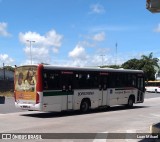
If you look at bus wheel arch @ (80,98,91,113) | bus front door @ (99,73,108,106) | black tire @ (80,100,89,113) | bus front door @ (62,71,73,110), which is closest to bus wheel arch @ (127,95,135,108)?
bus front door @ (99,73,108,106)

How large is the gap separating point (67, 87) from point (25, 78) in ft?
7.82

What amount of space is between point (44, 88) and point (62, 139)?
785 centimetres

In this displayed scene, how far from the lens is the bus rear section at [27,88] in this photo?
20078mm

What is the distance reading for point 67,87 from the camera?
71.1 ft

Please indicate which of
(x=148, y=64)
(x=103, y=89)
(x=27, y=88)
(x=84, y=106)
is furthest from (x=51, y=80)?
(x=148, y=64)

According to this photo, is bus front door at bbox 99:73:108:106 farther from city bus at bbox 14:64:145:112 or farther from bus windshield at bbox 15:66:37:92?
bus windshield at bbox 15:66:37:92

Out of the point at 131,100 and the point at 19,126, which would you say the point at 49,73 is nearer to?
the point at 19,126

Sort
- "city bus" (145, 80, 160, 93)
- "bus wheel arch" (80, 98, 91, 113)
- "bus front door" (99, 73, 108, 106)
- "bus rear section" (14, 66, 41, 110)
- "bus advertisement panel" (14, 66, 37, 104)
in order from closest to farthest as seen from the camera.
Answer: "bus rear section" (14, 66, 41, 110) → "bus advertisement panel" (14, 66, 37, 104) → "bus wheel arch" (80, 98, 91, 113) → "bus front door" (99, 73, 108, 106) → "city bus" (145, 80, 160, 93)

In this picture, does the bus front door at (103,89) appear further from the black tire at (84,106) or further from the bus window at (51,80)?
the bus window at (51,80)

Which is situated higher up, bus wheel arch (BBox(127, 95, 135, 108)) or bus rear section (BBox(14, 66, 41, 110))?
bus rear section (BBox(14, 66, 41, 110))

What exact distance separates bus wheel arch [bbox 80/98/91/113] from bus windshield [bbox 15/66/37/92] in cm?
398

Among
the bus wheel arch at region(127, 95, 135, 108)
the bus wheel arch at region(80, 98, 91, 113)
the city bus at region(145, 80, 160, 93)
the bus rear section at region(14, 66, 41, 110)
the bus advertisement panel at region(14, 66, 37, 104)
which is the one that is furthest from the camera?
the city bus at region(145, 80, 160, 93)

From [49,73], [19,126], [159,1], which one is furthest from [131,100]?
[159,1]

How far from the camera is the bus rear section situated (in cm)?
2008
